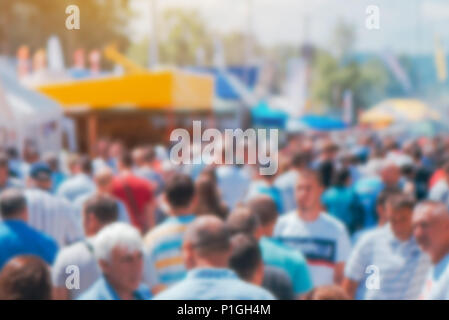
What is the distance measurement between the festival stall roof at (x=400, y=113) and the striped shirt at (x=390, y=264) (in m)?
20.5

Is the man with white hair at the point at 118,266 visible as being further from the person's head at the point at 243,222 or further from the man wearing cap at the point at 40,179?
the man wearing cap at the point at 40,179

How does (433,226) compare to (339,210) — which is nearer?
(433,226)

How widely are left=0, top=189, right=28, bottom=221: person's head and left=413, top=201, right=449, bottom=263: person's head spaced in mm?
2456

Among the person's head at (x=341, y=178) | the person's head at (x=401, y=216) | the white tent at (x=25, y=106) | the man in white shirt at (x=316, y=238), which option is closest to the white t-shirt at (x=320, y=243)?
the man in white shirt at (x=316, y=238)

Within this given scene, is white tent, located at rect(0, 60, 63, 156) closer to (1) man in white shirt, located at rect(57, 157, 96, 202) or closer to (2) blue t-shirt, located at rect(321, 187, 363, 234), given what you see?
(1) man in white shirt, located at rect(57, 157, 96, 202)

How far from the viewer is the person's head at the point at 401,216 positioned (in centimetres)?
414

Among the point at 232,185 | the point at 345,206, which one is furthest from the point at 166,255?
the point at 232,185

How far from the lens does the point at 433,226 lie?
3559mm

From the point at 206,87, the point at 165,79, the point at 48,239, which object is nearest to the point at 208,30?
the point at 206,87

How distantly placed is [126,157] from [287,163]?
1765 mm

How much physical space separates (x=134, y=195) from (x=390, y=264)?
112 inches

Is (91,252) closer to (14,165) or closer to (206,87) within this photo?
(14,165)

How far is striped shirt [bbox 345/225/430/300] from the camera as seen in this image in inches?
149

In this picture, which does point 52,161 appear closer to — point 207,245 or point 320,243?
point 320,243
